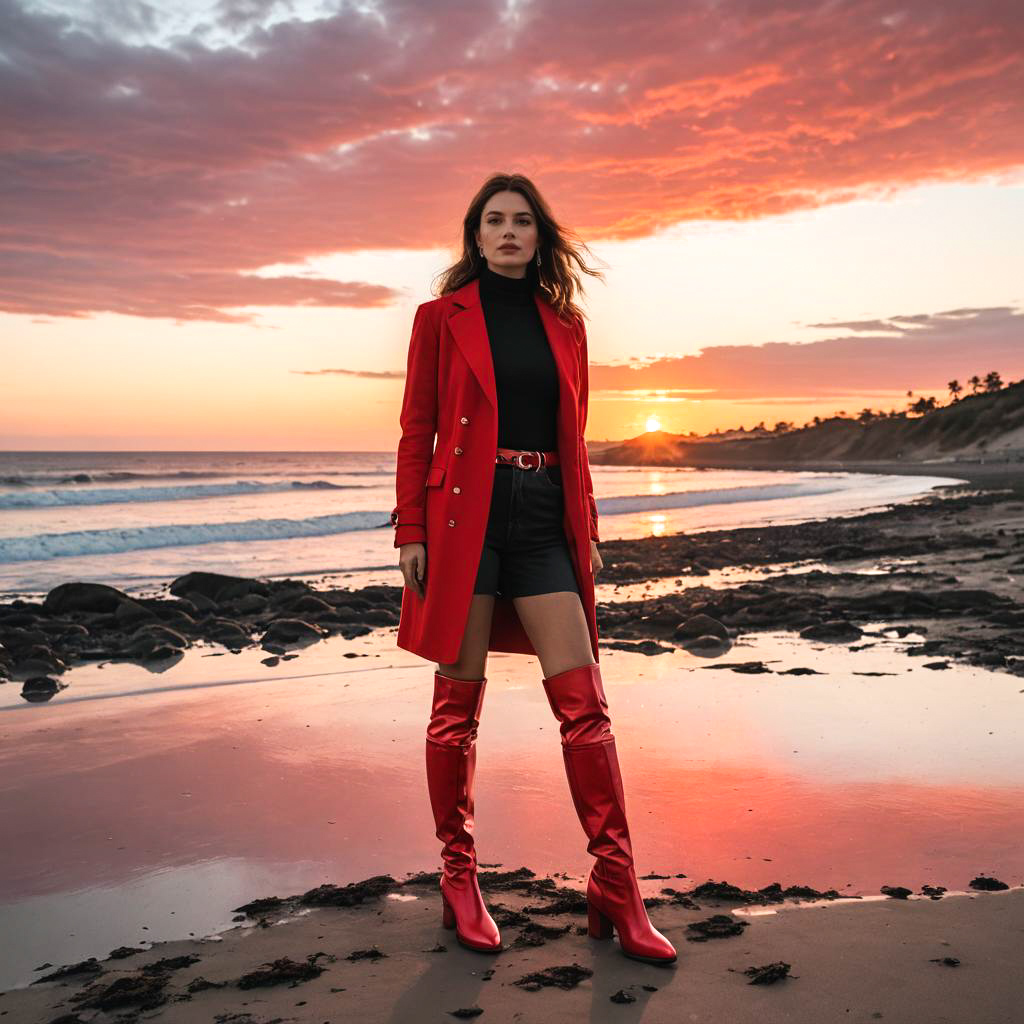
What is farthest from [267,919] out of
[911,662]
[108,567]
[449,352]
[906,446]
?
[906,446]

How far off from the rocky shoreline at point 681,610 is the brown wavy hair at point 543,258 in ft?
13.6

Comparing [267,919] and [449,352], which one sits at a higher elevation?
[449,352]

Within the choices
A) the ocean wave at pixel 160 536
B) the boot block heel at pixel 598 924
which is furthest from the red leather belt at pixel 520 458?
the ocean wave at pixel 160 536

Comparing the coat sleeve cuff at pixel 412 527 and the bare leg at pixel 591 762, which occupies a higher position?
the coat sleeve cuff at pixel 412 527

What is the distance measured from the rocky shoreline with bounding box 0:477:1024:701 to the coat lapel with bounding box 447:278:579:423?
417 cm

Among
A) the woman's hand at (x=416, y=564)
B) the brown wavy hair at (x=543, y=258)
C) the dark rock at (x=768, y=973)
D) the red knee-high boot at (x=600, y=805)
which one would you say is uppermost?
the brown wavy hair at (x=543, y=258)

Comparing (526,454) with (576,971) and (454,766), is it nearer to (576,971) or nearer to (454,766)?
(454,766)

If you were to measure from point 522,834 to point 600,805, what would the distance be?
821mm

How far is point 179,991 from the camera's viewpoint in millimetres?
2445

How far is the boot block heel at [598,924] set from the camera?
2.77m

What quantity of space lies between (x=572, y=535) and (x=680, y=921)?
113 centimetres

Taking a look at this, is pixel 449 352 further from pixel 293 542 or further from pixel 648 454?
pixel 648 454

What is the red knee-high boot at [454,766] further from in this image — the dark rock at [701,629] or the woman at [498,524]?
the dark rock at [701,629]

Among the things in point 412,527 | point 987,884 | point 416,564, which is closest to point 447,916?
point 416,564
